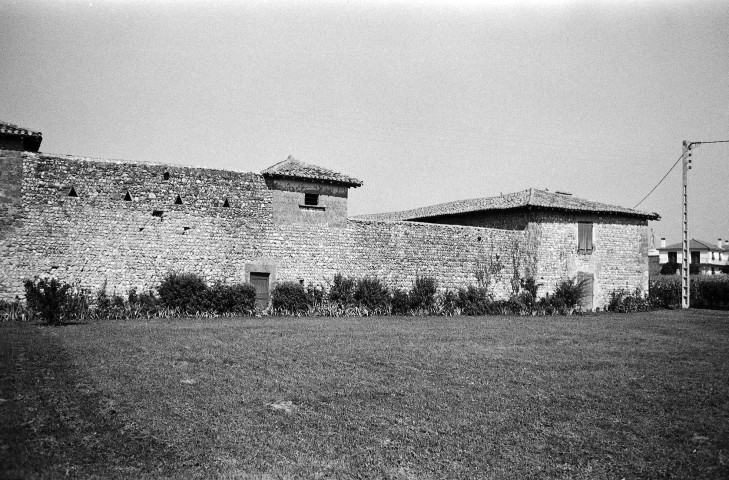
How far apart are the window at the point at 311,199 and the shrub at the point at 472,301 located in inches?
283

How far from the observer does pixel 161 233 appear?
691 inches

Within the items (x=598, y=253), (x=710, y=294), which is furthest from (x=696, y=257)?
(x=598, y=253)

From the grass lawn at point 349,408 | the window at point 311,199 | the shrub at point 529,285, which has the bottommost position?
the grass lawn at point 349,408

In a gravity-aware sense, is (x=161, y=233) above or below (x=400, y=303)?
above

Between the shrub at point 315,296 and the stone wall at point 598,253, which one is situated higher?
the stone wall at point 598,253

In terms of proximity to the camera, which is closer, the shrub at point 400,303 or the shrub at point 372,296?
the shrub at point 372,296

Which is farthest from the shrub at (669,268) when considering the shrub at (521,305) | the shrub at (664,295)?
the shrub at (521,305)

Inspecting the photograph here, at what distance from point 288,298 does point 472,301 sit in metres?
8.11

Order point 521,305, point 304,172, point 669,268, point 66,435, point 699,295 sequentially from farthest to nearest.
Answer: point 669,268 → point 699,295 → point 521,305 → point 304,172 → point 66,435

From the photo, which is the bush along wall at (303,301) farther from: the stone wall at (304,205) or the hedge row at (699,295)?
the stone wall at (304,205)

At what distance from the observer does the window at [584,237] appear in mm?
25531

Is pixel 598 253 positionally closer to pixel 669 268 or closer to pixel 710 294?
pixel 710 294

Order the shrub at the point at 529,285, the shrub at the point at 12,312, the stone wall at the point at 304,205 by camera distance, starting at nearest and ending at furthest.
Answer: the shrub at the point at 12,312
the stone wall at the point at 304,205
the shrub at the point at 529,285

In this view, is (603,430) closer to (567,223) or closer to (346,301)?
(346,301)
